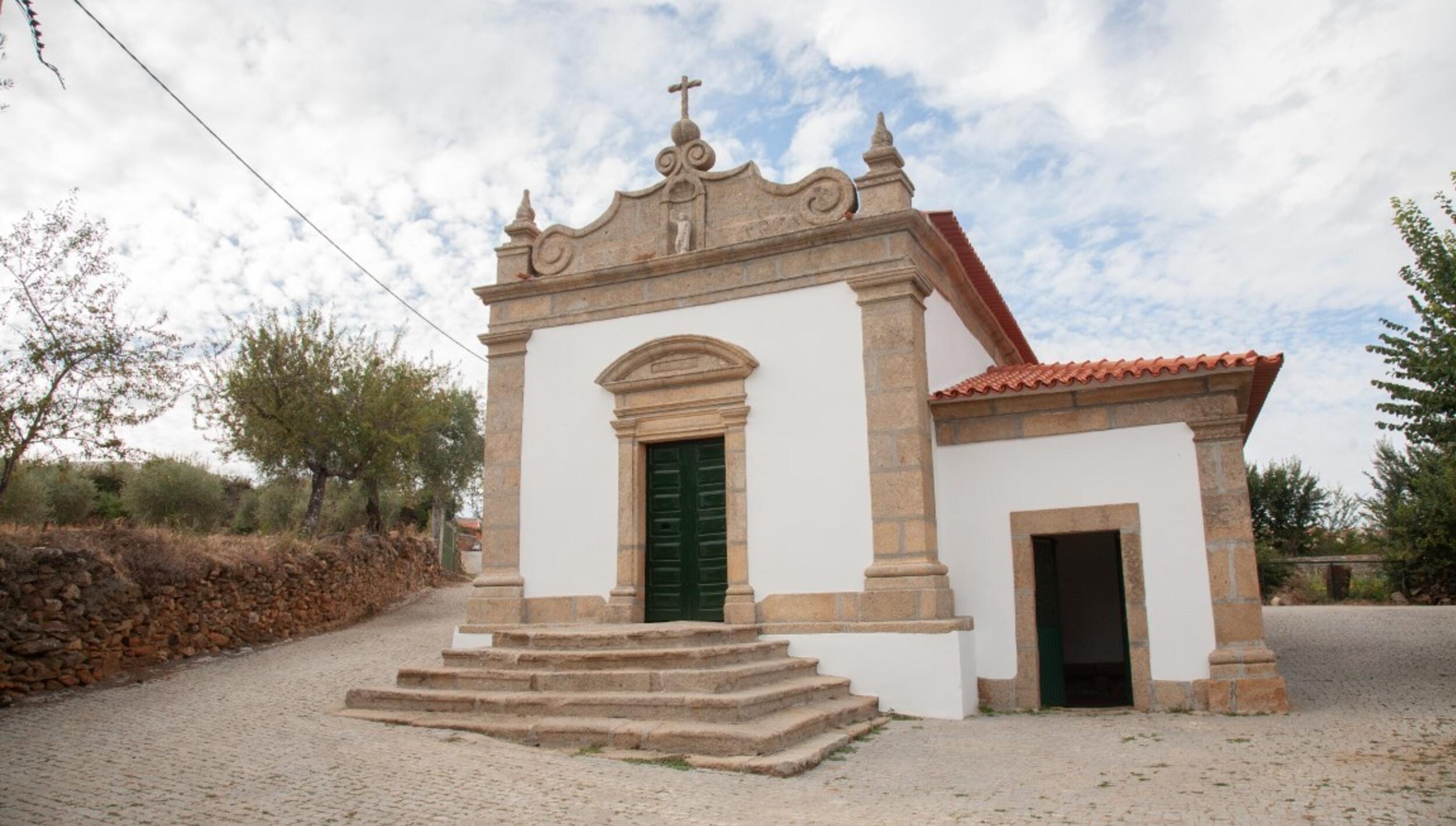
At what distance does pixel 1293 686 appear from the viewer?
30.8 feet

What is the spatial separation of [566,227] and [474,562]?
17.4 meters

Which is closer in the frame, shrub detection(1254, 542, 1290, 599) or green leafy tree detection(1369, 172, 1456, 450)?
green leafy tree detection(1369, 172, 1456, 450)

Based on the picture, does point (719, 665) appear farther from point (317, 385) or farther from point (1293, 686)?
point (317, 385)

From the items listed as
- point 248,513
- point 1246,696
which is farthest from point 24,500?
point 1246,696

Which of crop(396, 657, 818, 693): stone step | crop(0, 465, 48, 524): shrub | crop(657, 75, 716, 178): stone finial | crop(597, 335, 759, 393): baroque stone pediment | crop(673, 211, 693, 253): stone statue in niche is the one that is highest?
crop(657, 75, 716, 178): stone finial

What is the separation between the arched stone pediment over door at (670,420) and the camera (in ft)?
31.6

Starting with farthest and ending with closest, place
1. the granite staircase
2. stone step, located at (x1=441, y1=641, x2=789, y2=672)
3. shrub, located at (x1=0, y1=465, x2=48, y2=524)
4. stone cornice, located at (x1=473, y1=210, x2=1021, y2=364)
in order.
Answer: shrub, located at (x1=0, y1=465, x2=48, y2=524) → stone cornice, located at (x1=473, y1=210, x2=1021, y2=364) → stone step, located at (x1=441, y1=641, x2=789, y2=672) → the granite staircase

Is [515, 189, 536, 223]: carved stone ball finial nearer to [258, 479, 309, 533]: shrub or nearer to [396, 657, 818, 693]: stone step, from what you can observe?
[396, 657, 818, 693]: stone step

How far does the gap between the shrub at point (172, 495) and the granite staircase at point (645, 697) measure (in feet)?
42.0

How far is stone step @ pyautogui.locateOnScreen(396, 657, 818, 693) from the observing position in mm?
7320

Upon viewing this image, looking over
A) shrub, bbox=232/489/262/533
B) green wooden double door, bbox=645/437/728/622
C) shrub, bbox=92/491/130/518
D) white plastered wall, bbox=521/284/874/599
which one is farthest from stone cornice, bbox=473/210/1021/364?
shrub, bbox=232/489/262/533

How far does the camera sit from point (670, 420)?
32.8ft

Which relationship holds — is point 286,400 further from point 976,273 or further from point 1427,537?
point 1427,537

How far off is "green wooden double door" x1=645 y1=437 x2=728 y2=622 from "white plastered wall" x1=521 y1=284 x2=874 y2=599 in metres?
0.39
